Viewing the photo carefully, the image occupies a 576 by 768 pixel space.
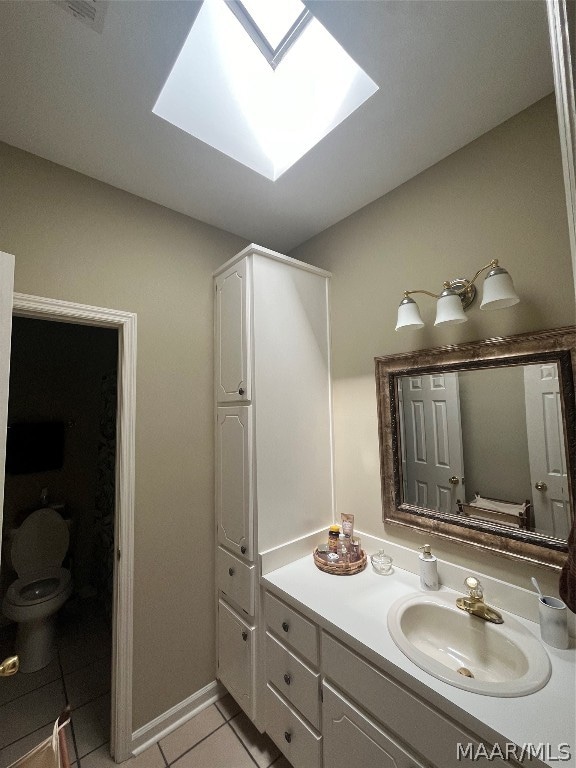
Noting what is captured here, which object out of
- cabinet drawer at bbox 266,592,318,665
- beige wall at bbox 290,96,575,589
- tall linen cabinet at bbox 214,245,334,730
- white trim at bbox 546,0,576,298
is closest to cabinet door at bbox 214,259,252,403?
tall linen cabinet at bbox 214,245,334,730

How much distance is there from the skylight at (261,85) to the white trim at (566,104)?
2.93ft

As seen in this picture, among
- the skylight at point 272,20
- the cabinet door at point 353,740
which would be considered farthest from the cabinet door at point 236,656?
the skylight at point 272,20

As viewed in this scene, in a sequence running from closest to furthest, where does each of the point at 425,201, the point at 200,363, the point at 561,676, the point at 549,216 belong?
the point at 561,676 < the point at 549,216 < the point at 425,201 < the point at 200,363

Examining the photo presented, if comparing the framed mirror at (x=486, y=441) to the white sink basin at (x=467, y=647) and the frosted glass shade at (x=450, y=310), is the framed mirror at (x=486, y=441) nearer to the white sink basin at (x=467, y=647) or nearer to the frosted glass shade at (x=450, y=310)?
the frosted glass shade at (x=450, y=310)

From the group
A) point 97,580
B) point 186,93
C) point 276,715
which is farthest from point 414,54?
point 97,580

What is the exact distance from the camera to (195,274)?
174cm

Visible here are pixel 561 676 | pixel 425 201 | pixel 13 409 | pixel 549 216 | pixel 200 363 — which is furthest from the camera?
pixel 13 409

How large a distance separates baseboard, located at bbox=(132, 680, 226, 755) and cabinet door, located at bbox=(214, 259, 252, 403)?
1.50 metres

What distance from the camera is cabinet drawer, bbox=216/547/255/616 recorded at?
144 centimetres

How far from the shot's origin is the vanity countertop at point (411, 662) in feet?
2.38

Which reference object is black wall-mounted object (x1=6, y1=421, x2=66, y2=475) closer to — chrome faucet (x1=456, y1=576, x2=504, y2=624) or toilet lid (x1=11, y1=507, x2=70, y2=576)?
toilet lid (x1=11, y1=507, x2=70, y2=576)

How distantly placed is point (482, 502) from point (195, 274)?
5.78 feet

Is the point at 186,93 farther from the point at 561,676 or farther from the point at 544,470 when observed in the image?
the point at 561,676

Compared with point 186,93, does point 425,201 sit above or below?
below
